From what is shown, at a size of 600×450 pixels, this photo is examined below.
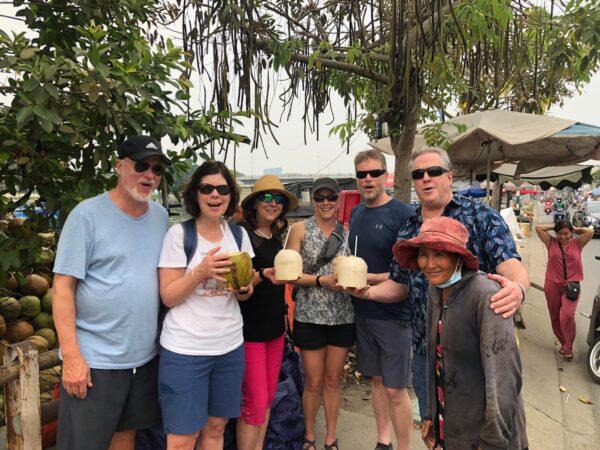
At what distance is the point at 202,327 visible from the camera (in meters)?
2.22

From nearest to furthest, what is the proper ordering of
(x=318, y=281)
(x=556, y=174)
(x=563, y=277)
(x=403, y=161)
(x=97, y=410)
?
(x=97, y=410), (x=318, y=281), (x=403, y=161), (x=563, y=277), (x=556, y=174)

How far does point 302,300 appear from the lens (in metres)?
3.02

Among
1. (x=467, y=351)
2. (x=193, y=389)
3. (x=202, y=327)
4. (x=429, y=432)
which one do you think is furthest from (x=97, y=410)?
(x=467, y=351)

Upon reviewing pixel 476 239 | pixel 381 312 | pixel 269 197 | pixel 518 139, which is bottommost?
pixel 381 312

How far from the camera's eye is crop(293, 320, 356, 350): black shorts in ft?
9.69

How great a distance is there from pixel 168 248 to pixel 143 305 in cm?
30

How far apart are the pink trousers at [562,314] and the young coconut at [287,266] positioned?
507cm

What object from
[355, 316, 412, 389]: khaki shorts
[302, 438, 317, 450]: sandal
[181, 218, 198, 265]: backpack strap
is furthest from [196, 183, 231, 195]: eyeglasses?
[302, 438, 317, 450]: sandal

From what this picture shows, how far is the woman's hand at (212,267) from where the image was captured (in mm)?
2072

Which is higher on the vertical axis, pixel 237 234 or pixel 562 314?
pixel 237 234

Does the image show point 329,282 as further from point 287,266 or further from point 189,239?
point 189,239

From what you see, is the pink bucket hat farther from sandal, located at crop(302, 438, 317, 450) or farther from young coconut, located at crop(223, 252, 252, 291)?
sandal, located at crop(302, 438, 317, 450)

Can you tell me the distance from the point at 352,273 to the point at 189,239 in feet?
3.05

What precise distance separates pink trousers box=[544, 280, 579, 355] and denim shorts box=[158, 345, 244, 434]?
539cm
